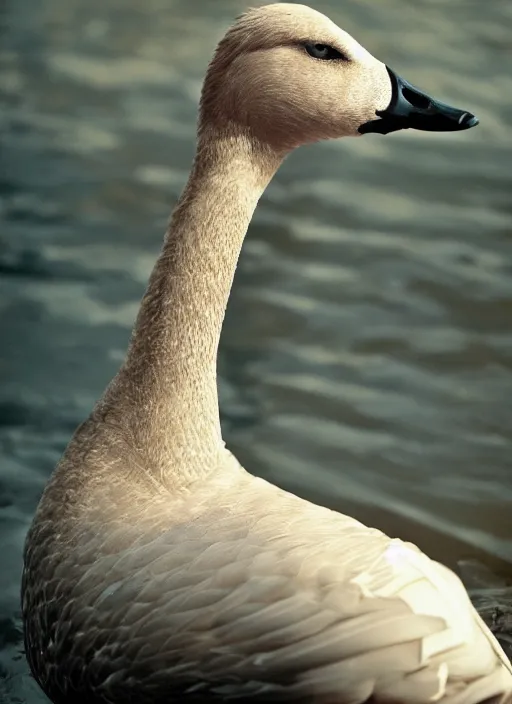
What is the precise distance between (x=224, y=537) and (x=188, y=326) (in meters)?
0.49

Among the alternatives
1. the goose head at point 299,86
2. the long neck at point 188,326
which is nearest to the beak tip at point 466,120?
the goose head at point 299,86

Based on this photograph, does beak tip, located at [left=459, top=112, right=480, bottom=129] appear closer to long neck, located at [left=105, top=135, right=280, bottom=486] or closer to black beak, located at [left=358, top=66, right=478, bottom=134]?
black beak, located at [left=358, top=66, right=478, bottom=134]

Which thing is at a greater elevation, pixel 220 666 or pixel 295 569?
pixel 295 569

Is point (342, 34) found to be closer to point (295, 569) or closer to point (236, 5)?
point (295, 569)

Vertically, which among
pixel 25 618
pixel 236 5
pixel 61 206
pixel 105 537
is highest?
pixel 236 5

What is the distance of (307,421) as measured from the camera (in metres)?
4.14

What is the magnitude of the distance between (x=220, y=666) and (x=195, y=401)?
630mm

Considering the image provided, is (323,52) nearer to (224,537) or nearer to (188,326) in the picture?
(188,326)

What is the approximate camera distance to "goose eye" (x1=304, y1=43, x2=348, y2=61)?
106 inches

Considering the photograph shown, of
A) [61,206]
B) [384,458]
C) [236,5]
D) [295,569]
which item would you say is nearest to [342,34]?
[295,569]

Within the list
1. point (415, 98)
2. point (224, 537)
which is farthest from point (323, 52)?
point (224, 537)

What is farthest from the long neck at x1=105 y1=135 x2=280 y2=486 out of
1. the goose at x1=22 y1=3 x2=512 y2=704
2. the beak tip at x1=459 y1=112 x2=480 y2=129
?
the beak tip at x1=459 y1=112 x2=480 y2=129

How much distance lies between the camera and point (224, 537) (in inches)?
97.3

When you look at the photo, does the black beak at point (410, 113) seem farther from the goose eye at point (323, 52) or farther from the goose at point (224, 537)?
the goose eye at point (323, 52)
